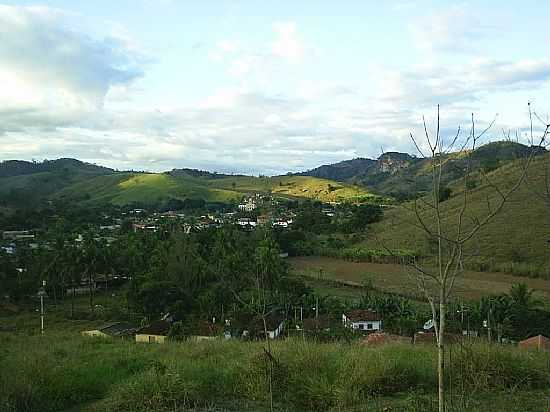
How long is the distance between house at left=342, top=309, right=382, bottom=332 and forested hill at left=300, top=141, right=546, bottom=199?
5.13 meters

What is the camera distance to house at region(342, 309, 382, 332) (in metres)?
20.4

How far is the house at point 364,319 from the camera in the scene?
2044cm

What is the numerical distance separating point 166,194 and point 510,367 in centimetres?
9531

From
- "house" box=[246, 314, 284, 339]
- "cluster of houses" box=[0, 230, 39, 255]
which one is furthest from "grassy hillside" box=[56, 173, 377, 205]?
"house" box=[246, 314, 284, 339]

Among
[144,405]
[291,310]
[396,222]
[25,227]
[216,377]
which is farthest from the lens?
[396,222]

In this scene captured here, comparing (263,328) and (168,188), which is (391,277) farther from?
(168,188)

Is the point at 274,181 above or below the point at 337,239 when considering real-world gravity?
above

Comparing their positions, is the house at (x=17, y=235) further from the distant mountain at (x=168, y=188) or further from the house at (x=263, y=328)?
the house at (x=263, y=328)

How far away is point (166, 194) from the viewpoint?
98.0 metres

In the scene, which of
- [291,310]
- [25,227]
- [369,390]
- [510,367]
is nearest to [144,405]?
[369,390]

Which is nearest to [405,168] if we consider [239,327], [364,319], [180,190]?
[364,319]

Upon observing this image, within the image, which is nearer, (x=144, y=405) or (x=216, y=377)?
(x=144, y=405)

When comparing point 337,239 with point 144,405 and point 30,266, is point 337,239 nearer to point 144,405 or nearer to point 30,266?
point 30,266

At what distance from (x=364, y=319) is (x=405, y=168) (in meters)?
9.30
